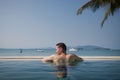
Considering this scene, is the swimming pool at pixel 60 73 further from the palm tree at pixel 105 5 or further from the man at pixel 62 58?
the palm tree at pixel 105 5

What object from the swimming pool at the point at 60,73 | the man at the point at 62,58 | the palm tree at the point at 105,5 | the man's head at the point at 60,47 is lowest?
the swimming pool at the point at 60,73

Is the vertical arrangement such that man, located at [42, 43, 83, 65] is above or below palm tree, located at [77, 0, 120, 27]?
below

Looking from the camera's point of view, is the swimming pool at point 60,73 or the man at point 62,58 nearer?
the man at point 62,58

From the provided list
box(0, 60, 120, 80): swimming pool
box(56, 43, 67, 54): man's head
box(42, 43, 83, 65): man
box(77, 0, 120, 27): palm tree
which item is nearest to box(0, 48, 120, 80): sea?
box(0, 60, 120, 80): swimming pool

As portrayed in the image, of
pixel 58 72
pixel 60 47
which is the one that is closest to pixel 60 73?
pixel 58 72

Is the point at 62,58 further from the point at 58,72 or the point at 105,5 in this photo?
the point at 105,5

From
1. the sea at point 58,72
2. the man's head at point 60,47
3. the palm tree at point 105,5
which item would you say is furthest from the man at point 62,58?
the palm tree at point 105,5

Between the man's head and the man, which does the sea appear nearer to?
the man

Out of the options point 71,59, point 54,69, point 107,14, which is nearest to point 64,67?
point 54,69

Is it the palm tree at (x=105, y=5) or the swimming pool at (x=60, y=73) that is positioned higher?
the palm tree at (x=105, y=5)

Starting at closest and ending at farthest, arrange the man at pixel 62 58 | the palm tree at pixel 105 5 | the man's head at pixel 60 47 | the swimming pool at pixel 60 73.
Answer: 1. the man's head at pixel 60 47
2. the man at pixel 62 58
3. the swimming pool at pixel 60 73
4. the palm tree at pixel 105 5

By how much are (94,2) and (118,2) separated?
1.23 m

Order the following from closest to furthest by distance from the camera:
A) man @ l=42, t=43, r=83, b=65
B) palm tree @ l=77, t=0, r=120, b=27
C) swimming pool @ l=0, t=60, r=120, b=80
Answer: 1. man @ l=42, t=43, r=83, b=65
2. swimming pool @ l=0, t=60, r=120, b=80
3. palm tree @ l=77, t=0, r=120, b=27

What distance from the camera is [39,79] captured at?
5398 millimetres
